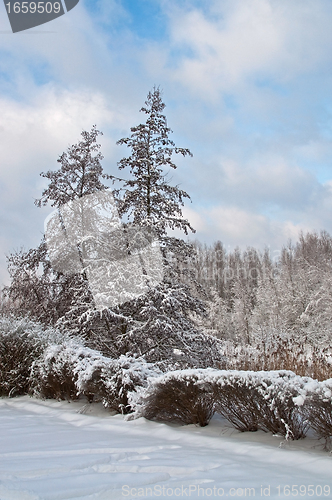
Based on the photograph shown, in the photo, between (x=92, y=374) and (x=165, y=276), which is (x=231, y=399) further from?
(x=165, y=276)

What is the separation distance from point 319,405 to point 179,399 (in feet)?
5.88

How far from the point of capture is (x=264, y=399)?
3418 millimetres

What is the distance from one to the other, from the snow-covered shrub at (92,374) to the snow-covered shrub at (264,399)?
5.16 feet

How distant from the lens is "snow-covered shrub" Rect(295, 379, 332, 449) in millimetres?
2988

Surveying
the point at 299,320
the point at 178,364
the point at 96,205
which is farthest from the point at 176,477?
the point at 299,320

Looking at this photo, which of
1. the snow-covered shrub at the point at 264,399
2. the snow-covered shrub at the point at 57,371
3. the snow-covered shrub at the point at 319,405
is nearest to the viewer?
the snow-covered shrub at the point at 319,405

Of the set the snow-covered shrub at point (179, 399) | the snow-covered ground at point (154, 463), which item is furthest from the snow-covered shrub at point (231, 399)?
the snow-covered ground at point (154, 463)

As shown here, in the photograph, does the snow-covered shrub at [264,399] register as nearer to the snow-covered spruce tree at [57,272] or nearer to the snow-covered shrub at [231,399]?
the snow-covered shrub at [231,399]

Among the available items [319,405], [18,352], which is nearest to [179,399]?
[319,405]

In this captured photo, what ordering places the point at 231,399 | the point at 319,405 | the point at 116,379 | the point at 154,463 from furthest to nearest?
1. the point at 116,379
2. the point at 231,399
3. the point at 319,405
4. the point at 154,463

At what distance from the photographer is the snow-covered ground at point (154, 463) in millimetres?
2154

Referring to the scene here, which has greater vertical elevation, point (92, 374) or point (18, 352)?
point (18, 352)

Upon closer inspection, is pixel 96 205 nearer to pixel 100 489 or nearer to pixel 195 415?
pixel 195 415

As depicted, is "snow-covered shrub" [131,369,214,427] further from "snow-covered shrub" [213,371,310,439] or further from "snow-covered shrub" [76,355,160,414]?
"snow-covered shrub" [76,355,160,414]
